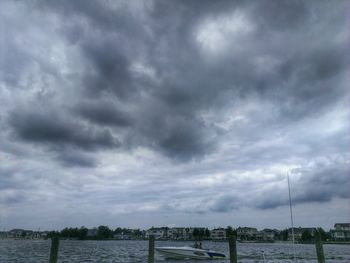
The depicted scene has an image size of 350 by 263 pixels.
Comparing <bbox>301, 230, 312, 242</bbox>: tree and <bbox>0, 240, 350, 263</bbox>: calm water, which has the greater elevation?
<bbox>301, 230, 312, 242</bbox>: tree

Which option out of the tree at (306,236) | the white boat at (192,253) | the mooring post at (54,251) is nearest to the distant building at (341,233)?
the tree at (306,236)

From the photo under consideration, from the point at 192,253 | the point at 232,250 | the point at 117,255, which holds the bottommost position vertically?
the point at 117,255

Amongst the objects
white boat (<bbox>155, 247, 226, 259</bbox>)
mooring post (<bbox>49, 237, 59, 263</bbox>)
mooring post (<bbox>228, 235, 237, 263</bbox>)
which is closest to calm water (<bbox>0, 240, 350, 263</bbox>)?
white boat (<bbox>155, 247, 226, 259</bbox>)

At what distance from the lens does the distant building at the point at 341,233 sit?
7264 inches

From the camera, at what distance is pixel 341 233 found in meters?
188

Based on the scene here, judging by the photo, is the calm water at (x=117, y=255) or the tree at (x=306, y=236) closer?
the calm water at (x=117, y=255)

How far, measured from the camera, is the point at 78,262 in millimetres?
42688

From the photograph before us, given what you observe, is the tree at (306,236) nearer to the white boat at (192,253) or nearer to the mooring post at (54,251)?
the white boat at (192,253)

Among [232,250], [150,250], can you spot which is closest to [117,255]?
[150,250]

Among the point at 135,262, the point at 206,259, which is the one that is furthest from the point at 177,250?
the point at 135,262

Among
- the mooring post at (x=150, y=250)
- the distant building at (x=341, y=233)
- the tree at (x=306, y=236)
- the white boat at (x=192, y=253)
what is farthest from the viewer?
the distant building at (x=341, y=233)

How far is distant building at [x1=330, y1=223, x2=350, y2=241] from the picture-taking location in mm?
184500

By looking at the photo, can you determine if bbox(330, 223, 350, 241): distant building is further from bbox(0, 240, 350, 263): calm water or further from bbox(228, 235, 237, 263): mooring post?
bbox(228, 235, 237, 263): mooring post

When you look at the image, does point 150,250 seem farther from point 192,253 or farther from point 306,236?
point 306,236
